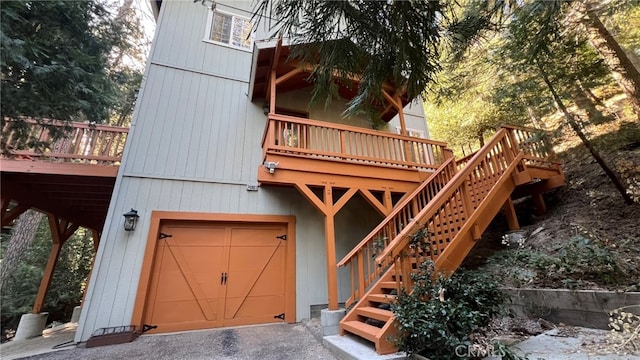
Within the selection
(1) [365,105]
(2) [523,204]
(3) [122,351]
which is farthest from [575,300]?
(3) [122,351]

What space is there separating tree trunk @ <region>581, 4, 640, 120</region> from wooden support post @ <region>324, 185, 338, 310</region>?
16.0 feet

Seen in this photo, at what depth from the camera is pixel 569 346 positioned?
8.03 ft

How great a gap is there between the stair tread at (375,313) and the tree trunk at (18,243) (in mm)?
9505

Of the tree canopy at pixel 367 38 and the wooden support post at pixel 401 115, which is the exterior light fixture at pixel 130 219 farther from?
the wooden support post at pixel 401 115

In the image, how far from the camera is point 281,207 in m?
5.75

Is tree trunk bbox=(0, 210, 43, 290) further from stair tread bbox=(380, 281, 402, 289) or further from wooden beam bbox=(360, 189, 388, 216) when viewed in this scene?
stair tread bbox=(380, 281, 402, 289)

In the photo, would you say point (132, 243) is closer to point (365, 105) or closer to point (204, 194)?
point (204, 194)

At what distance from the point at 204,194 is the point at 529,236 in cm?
610

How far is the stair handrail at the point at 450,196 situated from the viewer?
3.17 meters

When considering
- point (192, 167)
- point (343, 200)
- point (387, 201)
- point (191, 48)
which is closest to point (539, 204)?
point (387, 201)

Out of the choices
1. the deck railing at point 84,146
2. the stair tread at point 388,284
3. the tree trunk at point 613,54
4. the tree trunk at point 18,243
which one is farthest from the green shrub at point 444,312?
the tree trunk at point 18,243

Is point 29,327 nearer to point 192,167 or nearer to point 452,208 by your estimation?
point 192,167

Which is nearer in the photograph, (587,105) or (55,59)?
(55,59)

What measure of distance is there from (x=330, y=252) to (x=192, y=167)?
3.21m
